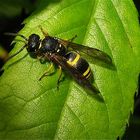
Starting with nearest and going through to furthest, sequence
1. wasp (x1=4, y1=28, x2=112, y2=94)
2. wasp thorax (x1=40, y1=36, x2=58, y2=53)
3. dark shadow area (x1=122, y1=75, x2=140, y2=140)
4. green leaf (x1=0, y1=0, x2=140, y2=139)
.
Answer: green leaf (x1=0, y1=0, x2=140, y2=139), wasp (x1=4, y1=28, x2=112, y2=94), wasp thorax (x1=40, y1=36, x2=58, y2=53), dark shadow area (x1=122, y1=75, x2=140, y2=140)

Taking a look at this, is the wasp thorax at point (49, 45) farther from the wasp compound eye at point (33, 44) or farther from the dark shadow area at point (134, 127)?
the dark shadow area at point (134, 127)

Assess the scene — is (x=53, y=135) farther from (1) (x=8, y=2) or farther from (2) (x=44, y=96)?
(1) (x=8, y=2)

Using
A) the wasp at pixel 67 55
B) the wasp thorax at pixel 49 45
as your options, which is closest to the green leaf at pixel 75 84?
the wasp at pixel 67 55

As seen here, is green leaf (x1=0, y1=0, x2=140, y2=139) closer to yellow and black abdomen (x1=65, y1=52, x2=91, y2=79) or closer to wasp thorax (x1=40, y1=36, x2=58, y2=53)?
yellow and black abdomen (x1=65, y1=52, x2=91, y2=79)

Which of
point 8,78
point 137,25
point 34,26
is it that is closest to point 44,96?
point 8,78

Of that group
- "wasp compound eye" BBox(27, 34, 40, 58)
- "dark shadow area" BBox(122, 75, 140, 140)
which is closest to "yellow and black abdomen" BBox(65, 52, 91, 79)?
"wasp compound eye" BBox(27, 34, 40, 58)

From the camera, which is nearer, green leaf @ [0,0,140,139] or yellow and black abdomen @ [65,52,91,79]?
green leaf @ [0,0,140,139]

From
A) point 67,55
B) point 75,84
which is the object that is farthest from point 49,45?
point 75,84
